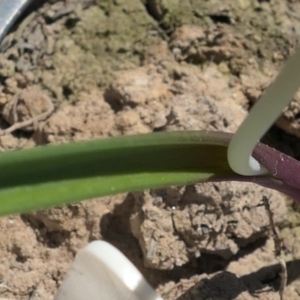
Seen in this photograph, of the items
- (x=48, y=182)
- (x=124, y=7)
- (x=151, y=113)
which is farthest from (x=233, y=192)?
(x=124, y=7)

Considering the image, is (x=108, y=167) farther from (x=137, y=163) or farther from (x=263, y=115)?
(x=263, y=115)

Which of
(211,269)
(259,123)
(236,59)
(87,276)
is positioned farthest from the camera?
(236,59)

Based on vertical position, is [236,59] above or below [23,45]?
above

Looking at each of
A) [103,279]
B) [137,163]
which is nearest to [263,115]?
[137,163]

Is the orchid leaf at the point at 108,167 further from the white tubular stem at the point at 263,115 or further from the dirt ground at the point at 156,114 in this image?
the dirt ground at the point at 156,114

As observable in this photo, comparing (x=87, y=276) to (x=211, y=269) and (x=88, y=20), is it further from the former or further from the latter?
(x=88, y=20)

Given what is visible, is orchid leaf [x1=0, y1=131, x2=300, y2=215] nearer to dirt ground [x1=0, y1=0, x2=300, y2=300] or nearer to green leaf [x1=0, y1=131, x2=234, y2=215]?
green leaf [x1=0, y1=131, x2=234, y2=215]

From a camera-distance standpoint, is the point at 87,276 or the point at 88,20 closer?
the point at 87,276
